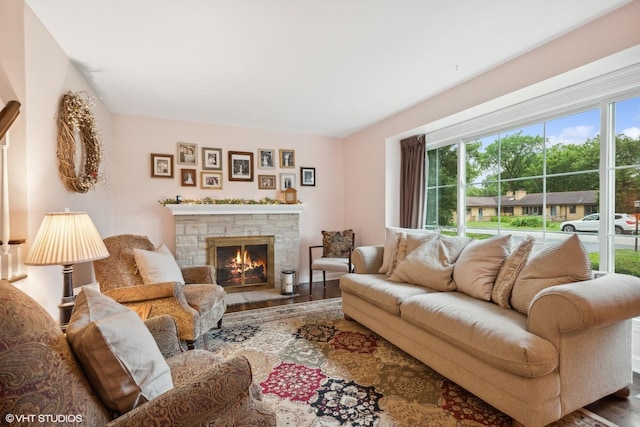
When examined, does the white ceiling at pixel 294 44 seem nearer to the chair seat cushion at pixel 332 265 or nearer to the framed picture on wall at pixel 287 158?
the framed picture on wall at pixel 287 158

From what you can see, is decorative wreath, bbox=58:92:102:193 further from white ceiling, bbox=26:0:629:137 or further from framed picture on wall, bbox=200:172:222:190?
framed picture on wall, bbox=200:172:222:190

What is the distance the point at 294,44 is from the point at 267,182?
101 inches

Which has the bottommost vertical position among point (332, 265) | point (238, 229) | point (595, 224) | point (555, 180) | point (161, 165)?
point (332, 265)

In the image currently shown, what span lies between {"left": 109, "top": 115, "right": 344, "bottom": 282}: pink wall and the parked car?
10.4 ft

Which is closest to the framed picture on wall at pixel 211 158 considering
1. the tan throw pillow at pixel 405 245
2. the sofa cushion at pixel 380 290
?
the sofa cushion at pixel 380 290

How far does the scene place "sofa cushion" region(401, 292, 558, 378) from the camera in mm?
1496

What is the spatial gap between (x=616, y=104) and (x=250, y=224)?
4061mm

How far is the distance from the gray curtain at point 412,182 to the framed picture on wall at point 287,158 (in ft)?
5.48

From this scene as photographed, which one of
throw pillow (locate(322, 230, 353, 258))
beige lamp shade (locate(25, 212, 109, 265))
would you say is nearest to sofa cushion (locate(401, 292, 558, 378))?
beige lamp shade (locate(25, 212, 109, 265))

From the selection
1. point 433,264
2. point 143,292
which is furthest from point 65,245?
point 433,264

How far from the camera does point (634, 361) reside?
217 cm

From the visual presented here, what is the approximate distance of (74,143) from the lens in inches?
94.1

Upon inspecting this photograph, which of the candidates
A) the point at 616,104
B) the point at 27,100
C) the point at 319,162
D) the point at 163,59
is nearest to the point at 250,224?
the point at 319,162

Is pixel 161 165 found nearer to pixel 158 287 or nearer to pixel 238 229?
pixel 238 229
